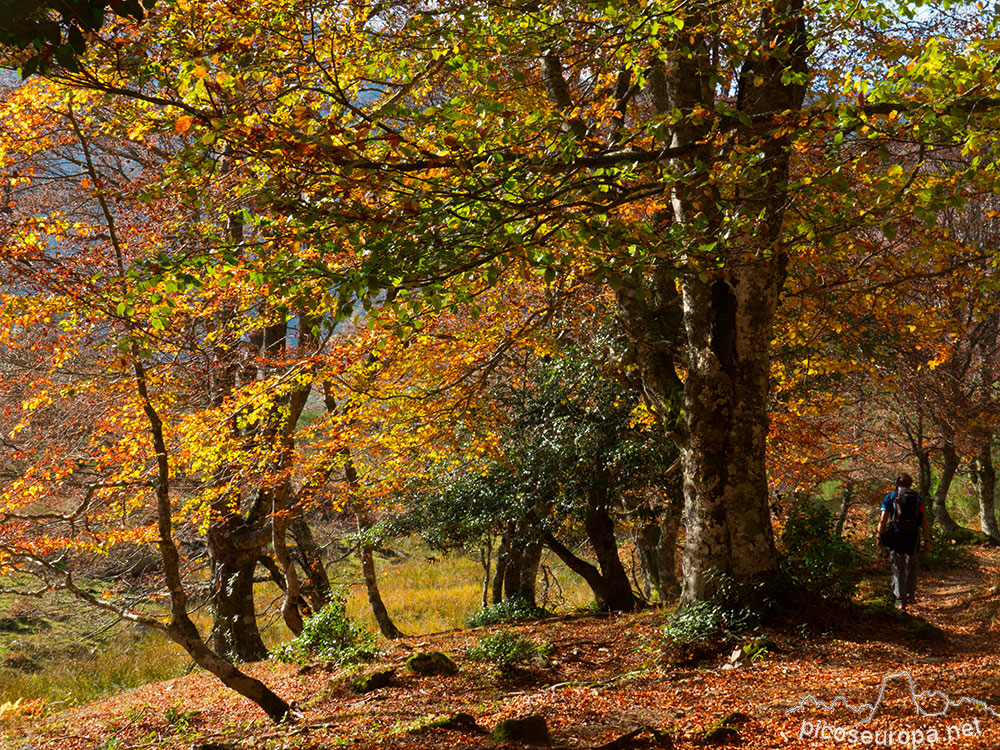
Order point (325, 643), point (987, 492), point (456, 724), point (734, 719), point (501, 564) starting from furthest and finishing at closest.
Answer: point (987, 492)
point (501, 564)
point (325, 643)
point (456, 724)
point (734, 719)

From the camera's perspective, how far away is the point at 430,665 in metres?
8.26

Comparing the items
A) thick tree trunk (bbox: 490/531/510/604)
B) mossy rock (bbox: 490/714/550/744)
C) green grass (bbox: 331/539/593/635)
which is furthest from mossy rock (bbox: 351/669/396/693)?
green grass (bbox: 331/539/593/635)

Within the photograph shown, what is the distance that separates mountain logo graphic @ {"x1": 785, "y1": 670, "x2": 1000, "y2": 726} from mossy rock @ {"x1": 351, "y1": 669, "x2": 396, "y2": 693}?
460 cm

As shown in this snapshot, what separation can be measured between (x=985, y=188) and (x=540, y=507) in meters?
8.38

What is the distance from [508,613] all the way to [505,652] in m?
5.73

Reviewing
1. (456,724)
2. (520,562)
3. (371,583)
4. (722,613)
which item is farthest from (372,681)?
(520,562)

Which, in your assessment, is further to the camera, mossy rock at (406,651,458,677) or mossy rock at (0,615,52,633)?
mossy rock at (0,615,52,633)

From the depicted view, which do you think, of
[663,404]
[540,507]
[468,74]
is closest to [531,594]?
[540,507]

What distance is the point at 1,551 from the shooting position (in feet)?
21.1

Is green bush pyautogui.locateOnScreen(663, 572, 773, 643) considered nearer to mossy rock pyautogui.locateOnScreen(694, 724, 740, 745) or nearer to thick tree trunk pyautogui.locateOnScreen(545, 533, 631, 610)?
mossy rock pyautogui.locateOnScreen(694, 724, 740, 745)

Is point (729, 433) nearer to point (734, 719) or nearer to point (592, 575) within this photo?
point (734, 719)

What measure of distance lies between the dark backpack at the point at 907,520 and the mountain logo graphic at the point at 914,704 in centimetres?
452

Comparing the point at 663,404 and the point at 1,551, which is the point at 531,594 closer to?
the point at 663,404

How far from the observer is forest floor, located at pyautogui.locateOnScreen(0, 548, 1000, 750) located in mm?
4516
